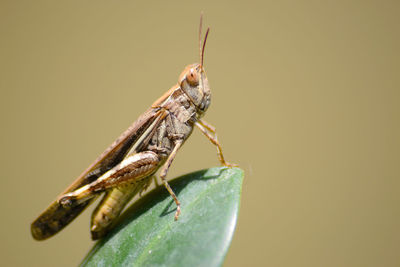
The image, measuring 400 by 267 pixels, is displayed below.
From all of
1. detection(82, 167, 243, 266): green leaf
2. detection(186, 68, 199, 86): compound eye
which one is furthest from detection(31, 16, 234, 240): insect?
detection(82, 167, 243, 266): green leaf

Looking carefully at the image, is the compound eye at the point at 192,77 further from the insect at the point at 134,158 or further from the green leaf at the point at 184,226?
the green leaf at the point at 184,226

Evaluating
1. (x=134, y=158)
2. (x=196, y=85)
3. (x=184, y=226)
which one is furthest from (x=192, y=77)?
(x=184, y=226)

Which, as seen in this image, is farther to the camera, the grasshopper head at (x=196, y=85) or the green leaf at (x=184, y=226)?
the grasshopper head at (x=196, y=85)

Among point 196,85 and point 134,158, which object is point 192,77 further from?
point 134,158

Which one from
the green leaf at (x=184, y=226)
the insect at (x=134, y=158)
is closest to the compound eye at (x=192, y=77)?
the insect at (x=134, y=158)

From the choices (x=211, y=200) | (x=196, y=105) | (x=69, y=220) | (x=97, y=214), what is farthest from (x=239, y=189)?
(x=69, y=220)

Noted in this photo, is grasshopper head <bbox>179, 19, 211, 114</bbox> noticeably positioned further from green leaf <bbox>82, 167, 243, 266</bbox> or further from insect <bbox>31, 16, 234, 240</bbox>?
green leaf <bbox>82, 167, 243, 266</bbox>

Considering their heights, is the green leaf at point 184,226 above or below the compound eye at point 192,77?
below

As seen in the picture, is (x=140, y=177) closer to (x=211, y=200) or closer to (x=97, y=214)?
(x=97, y=214)
